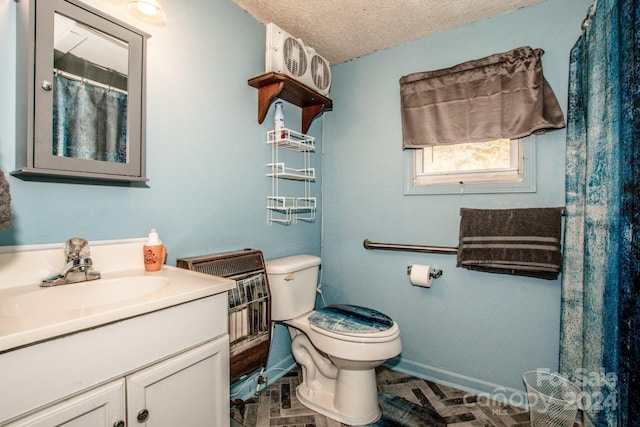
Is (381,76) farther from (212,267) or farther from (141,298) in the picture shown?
(141,298)

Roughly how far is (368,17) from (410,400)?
229 cm

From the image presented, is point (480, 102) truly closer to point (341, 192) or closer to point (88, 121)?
point (341, 192)

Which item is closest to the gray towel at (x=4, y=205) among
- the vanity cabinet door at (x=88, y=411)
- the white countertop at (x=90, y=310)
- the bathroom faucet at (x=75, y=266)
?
the white countertop at (x=90, y=310)

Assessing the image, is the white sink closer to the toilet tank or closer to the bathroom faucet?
the bathroom faucet

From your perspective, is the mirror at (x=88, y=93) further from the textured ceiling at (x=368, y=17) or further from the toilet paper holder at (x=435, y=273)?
the toilet paper holder at (x=435, y=273)

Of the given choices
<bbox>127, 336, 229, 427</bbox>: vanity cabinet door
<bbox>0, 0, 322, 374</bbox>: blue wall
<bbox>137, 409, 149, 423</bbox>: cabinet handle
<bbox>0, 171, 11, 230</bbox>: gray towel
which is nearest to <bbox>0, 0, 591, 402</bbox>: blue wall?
<bbox>0, 0, 322, 374</bbox>: blue wall

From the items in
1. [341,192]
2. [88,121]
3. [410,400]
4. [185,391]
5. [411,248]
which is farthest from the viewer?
[341,192]

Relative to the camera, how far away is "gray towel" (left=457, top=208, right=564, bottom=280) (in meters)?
1.59

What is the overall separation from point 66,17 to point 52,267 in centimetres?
86

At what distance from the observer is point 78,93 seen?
3.55 ft

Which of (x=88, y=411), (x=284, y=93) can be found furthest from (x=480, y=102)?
(x=88, y=411)

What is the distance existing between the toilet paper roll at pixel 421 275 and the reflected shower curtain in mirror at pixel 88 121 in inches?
65.8

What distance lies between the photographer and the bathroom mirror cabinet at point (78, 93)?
963mm

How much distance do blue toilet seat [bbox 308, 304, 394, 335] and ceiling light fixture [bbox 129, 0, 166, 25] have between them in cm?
162
